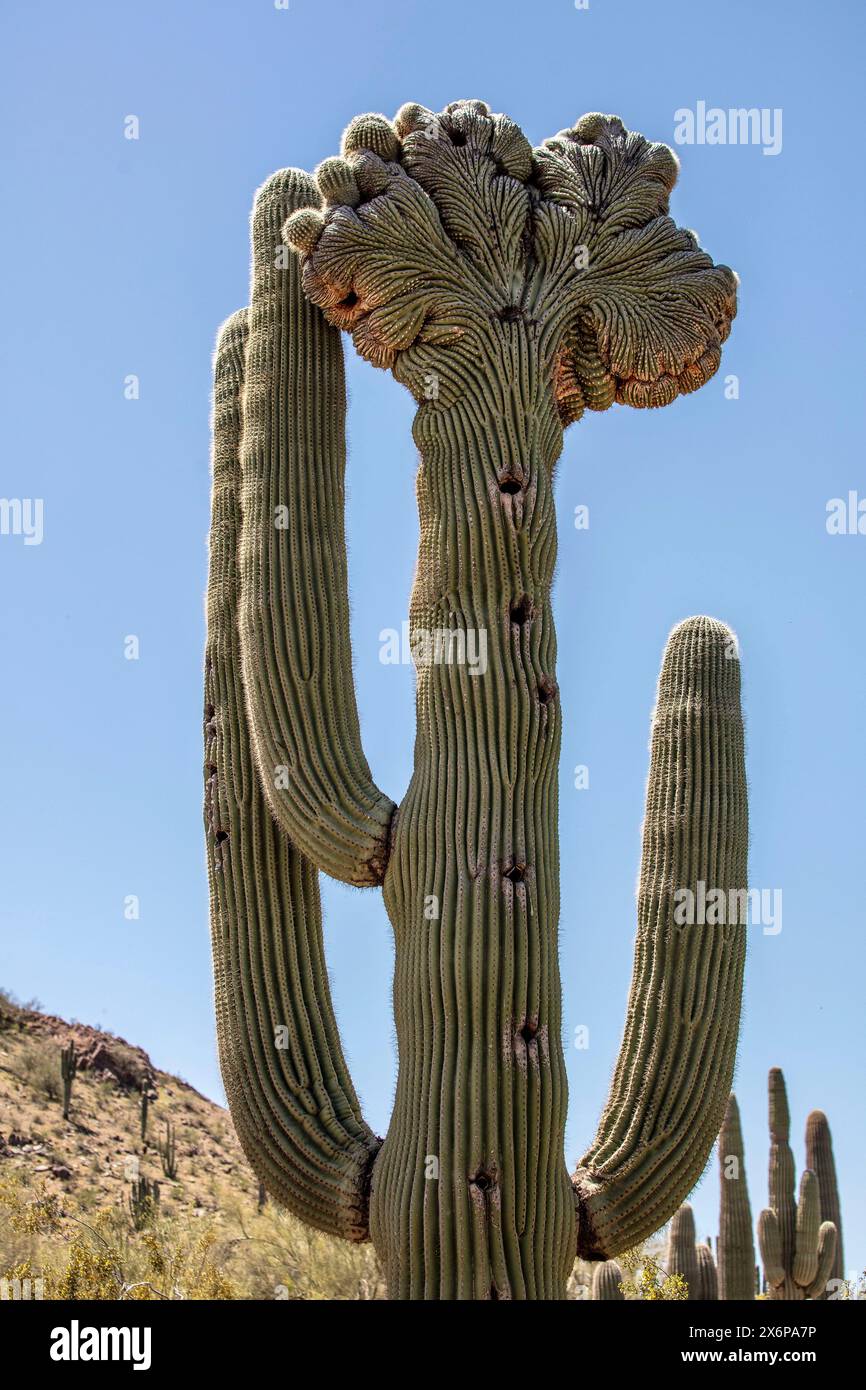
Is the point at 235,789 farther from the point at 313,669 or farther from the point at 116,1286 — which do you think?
the point at 116,1286

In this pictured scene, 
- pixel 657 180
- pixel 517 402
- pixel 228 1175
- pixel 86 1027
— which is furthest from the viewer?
pixel 86 1027

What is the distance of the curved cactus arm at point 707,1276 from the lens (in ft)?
55.1

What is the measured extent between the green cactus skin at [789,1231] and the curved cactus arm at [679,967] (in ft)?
30.9

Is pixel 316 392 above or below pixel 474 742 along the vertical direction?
above

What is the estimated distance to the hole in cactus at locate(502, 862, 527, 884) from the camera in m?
7.47

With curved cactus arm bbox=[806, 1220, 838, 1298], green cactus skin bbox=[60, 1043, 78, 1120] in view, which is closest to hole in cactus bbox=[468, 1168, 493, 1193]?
curved cactus arm bbox=[806, 1220, 838, 1298]

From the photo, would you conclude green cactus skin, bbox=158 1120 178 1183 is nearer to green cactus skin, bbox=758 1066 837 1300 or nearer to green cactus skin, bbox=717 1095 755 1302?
green cactus skin, bbox=717 1095 755 1302

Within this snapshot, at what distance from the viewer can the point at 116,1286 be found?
563 inches

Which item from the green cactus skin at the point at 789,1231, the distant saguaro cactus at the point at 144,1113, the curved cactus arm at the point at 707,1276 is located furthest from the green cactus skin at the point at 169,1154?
the green cactus skin at the point at 789,1231

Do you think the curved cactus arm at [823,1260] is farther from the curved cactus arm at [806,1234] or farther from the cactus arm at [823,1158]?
the cactus arm at [823,1158]

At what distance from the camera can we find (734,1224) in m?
16.8

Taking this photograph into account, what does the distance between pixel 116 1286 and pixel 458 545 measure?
8.85 m

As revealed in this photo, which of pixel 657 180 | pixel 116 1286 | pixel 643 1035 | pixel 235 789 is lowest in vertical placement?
pixel 116 1286

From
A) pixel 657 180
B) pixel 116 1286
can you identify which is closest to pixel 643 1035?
pixel 657 180
